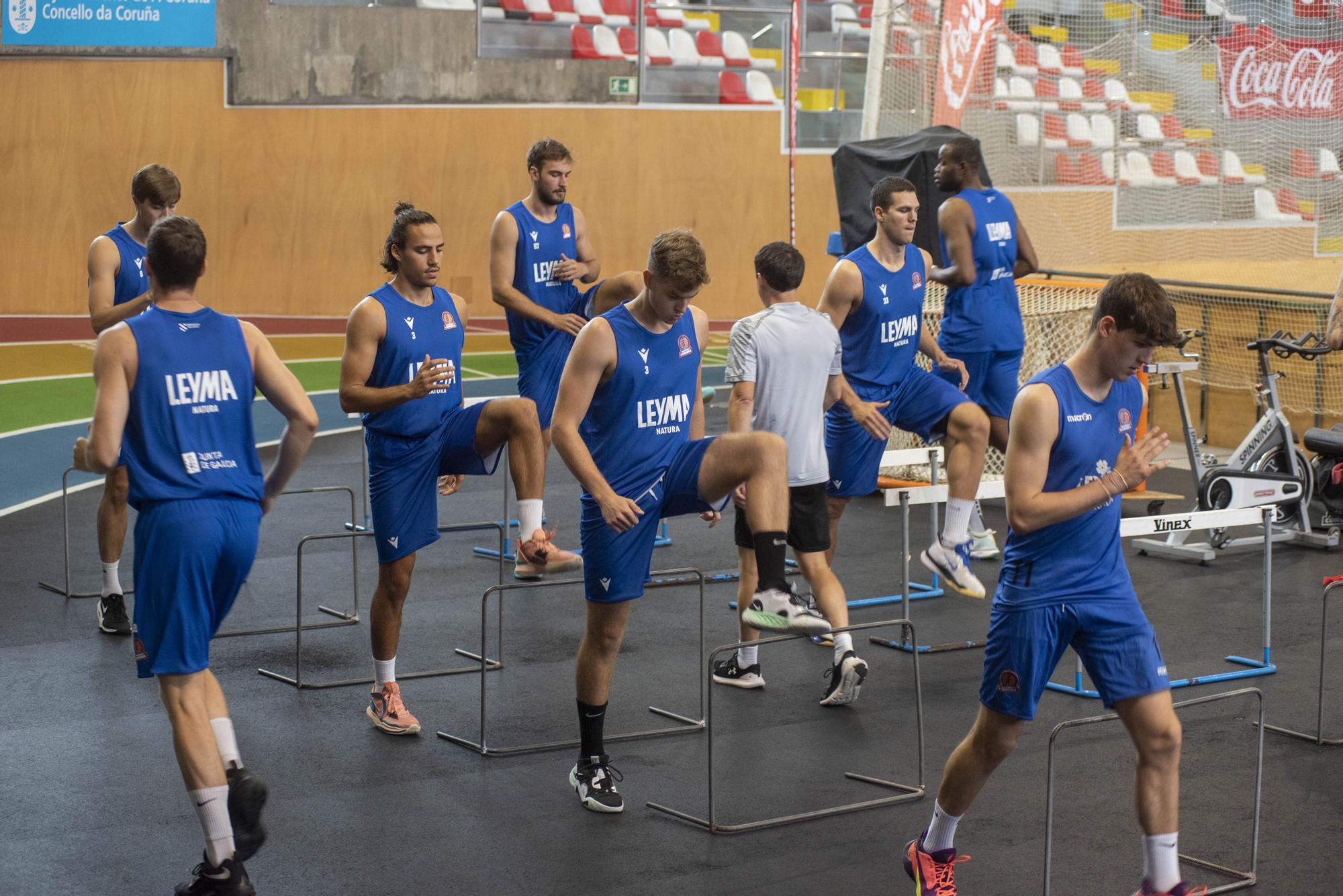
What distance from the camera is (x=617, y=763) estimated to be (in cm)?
627

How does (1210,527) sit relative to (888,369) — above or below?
below

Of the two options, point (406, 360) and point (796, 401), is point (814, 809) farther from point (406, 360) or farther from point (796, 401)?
point (406, 360)

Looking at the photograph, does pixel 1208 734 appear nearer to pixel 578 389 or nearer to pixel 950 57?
pixel 578 389

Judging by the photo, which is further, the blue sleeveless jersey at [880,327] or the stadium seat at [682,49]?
the stadium seat at [682,49]

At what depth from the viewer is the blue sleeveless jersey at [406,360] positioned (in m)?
6.48

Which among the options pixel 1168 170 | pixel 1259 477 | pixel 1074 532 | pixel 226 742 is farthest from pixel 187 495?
pixel 1168 170

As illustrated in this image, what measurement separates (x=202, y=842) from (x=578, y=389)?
2.05 meters

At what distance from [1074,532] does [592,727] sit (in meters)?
2.13

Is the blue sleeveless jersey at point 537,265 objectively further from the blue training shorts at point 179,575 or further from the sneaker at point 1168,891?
the sneaker at point 1168,891

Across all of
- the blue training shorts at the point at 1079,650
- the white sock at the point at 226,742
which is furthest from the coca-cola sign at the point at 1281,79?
the white sock at the point at 226,742

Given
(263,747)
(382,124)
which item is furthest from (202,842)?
(382,124)

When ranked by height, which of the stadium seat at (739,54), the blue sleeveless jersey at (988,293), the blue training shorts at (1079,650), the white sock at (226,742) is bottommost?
the white sock at (226,742)

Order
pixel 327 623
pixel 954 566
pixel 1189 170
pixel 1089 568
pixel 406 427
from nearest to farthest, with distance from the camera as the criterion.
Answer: pixel 1089 568 < pixel 406 427 < pixel 954 566 < pixel 327 623 < pixel 1189 170

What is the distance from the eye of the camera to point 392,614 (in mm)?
6504
